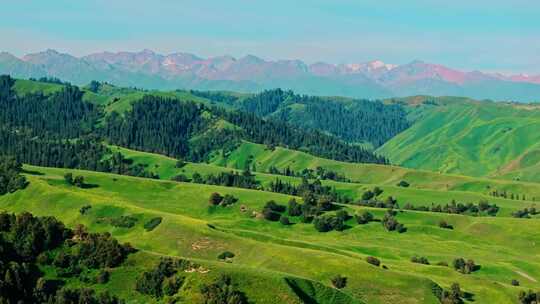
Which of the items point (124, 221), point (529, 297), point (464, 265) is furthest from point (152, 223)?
point (529, 297)

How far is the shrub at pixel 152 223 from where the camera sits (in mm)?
161750

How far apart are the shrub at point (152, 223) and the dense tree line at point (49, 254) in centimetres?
5583

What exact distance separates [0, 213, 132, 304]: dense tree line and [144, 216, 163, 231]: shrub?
55827 millimetres

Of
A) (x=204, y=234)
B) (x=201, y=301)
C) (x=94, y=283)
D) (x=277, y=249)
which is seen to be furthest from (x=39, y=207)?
(x=201, y=301)

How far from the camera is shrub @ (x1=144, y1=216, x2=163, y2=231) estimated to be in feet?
531

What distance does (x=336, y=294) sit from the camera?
106250 millimetres

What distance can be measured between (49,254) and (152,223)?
210ft

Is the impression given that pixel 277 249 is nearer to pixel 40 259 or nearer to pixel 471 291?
pixel 471 291

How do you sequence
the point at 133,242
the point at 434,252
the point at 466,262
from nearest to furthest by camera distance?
1. the point at 133,242
2. the point at 466,262
3. the point at 434,252

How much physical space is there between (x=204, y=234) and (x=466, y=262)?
209ft

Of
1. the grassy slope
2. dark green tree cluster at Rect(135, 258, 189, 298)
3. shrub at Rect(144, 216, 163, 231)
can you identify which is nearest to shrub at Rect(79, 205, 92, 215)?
the grassy slope

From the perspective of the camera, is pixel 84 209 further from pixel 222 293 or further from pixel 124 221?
pixel 222 293

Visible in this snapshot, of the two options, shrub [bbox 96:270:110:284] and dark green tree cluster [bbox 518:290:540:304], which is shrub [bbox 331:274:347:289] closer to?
dark green tree cluster [bbox 518:290:540:304]

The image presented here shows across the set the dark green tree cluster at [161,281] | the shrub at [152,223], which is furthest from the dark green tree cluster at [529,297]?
the shrub at [152,223]
